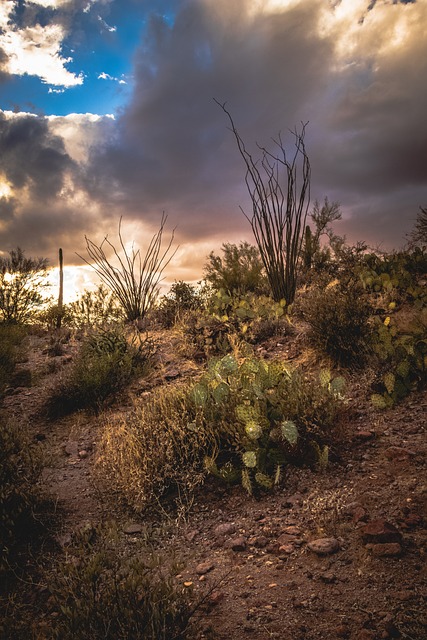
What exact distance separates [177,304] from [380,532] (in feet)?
25.7

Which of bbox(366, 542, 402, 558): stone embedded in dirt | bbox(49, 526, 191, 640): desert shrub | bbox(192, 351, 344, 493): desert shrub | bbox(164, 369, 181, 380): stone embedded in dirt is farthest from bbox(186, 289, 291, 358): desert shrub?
bbox(49, 526, 191, 640): desert shrub

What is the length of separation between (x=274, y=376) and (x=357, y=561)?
5.39 feet

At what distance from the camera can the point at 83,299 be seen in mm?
12633

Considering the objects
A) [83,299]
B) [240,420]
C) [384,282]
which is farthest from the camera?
[83,299]

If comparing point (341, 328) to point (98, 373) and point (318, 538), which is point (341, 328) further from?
point (98, 373)

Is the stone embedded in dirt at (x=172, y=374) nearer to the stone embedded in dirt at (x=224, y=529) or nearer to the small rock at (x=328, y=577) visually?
the stone embedded in dirt at (x=224, y=529)

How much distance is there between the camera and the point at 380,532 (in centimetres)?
213

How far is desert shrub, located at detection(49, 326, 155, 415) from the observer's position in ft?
18.2

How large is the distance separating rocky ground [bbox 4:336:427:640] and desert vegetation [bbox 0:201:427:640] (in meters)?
0.07

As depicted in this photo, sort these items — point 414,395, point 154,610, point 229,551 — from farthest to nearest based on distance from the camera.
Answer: point 414,395 < point 229,551 < point 154,610

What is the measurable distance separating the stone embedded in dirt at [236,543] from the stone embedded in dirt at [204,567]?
17cm

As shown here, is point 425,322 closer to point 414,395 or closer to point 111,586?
point 414,395

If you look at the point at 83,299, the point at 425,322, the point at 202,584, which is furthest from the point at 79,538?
the point at 83,299

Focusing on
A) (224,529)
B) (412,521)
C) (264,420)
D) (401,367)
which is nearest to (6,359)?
(264,420)
